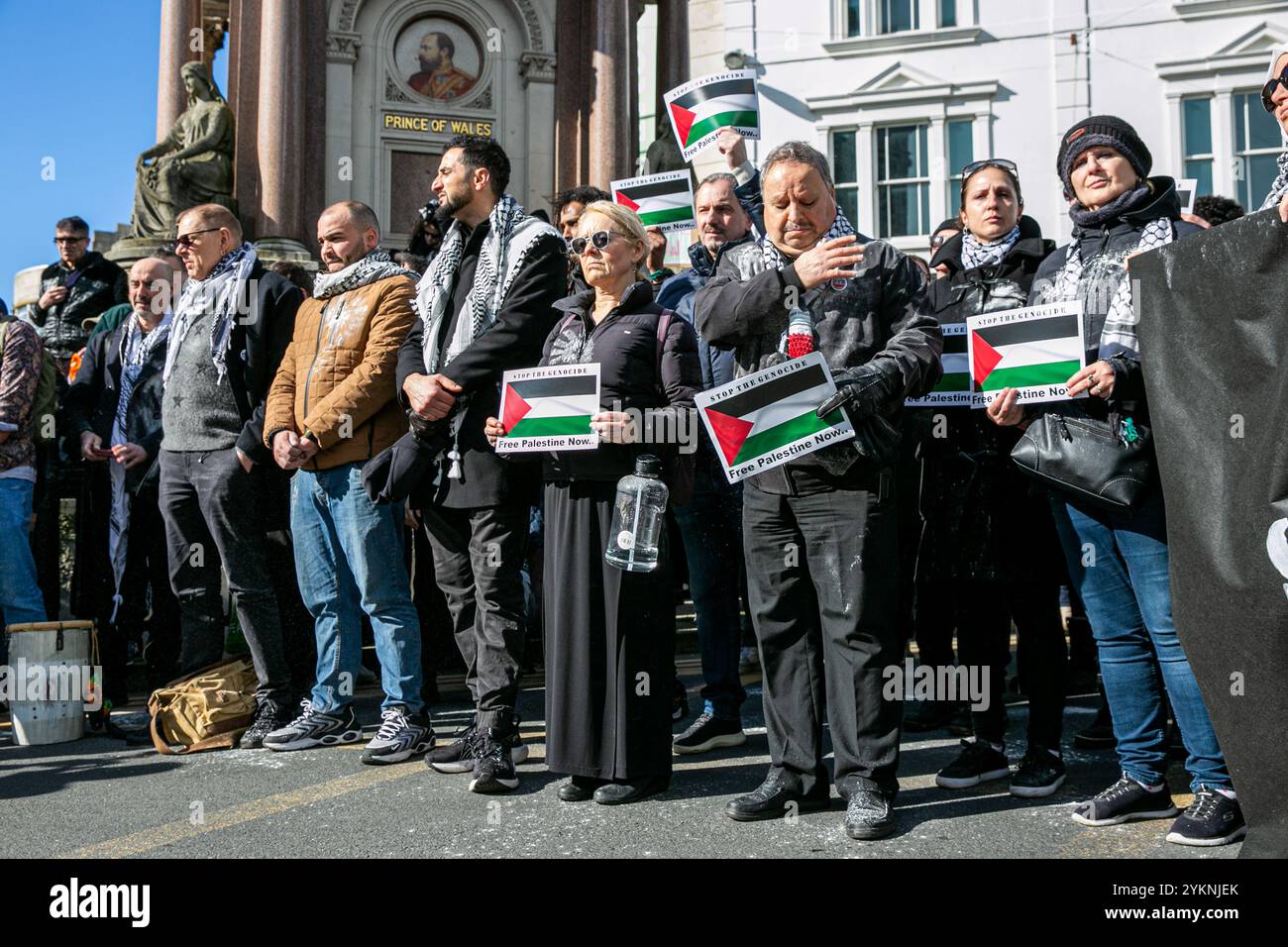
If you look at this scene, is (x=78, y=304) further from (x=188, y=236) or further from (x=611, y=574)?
(x=611, y=574)

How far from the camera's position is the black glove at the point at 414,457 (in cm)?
524

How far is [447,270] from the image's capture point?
18.0 feet

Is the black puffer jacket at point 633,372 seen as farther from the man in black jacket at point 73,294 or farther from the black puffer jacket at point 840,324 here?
the man in black jacket at point 73,294

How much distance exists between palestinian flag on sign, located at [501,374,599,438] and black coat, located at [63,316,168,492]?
316 cm

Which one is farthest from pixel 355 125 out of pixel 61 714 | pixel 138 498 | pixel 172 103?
pixel 61 714

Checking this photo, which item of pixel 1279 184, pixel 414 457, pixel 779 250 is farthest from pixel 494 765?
pixel 1279 184

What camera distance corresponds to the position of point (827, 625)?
173 inches

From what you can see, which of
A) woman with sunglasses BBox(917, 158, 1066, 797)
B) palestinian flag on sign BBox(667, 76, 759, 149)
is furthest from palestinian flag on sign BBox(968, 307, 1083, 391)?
palestinian flag on sign BBox(667, 76, 759, 149)

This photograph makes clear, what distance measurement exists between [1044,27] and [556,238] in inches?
845

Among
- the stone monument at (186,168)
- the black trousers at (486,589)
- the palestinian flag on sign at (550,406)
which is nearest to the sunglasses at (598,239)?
the palestinian flag on sign at (550,406)

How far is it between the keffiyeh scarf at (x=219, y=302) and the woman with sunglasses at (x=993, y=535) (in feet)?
11.4

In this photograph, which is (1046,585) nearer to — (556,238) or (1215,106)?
(556,238)

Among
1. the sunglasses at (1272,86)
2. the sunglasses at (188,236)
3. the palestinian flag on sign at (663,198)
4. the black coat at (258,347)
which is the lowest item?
the black coat at (258,347)

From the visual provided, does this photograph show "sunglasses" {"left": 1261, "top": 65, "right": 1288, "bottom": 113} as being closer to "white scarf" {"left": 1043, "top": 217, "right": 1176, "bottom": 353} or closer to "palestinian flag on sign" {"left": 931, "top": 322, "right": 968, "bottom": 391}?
"white scarf" {"left": 1043, "top": 217, "right": 1176, "bottom": 353}
